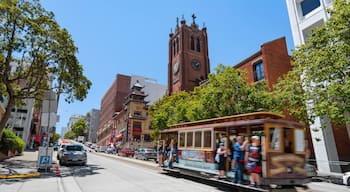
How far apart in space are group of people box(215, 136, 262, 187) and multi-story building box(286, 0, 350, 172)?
10297 millimetres

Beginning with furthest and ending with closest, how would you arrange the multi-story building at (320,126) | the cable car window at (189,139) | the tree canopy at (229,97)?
1. the tree canopy at (229,97)
2. the multi-story building at (320,126)
3. the cable car window at (189,139)

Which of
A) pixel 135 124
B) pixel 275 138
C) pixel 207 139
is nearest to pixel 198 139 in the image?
pixel 207 139

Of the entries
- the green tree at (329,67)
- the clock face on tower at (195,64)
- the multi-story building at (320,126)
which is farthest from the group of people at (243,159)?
the clock face on tower at (195,64)

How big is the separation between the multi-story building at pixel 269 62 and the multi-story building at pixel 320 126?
362cm

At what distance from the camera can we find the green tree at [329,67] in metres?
12.8

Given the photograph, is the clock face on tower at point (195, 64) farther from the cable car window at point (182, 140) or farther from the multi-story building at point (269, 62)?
the cable car window at point (182, 140)

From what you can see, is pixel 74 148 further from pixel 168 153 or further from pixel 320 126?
pixel 320 126

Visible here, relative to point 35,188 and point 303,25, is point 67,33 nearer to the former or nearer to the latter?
point 35,188

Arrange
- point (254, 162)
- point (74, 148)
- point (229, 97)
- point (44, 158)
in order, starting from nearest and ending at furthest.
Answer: point (254, 162) < point (44, 158) < point (74, 148) < point (229, 97)

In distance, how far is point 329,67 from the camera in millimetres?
13422

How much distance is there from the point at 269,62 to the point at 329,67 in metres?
12.7

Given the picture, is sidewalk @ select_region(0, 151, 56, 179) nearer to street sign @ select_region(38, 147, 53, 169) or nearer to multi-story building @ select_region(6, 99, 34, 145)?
street sign @ select_region(38, 147, 53, 169)

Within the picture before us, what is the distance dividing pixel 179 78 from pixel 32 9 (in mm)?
38871

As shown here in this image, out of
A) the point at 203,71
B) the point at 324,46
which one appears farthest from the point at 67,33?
the point at 203,71
